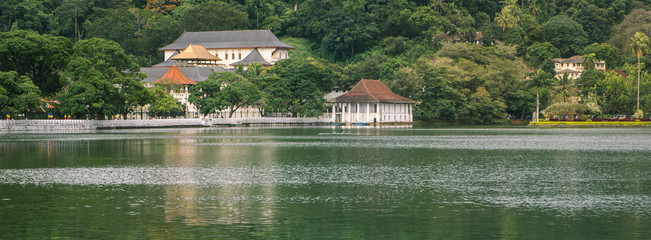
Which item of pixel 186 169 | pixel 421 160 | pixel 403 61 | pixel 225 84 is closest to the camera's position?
pixel 186 169

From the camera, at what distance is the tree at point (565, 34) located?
465 feet

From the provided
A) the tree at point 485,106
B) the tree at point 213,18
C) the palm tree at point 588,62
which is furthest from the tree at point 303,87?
the tree at point 213,18

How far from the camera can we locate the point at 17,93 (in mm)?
73750

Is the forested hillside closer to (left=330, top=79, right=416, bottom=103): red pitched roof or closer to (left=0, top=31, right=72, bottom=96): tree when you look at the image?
(left=0, top=31, right=72, bottom=96): tree

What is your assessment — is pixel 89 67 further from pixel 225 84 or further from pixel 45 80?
pixel 225 84

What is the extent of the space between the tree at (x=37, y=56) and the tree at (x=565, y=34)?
307 feet

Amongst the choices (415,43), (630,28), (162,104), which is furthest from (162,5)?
(630,28)

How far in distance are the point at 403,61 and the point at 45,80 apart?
5997 cm

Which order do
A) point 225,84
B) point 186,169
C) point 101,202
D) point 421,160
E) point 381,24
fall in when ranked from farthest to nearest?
point 381,24, point 225,84, point 421,160, point 186,169, point 101,202

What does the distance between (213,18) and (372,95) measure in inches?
2452

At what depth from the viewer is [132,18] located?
148 m

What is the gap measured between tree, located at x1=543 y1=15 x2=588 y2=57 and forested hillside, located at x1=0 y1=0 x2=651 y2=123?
24cm

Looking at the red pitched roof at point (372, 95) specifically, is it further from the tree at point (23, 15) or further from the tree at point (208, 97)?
the tree at point (23, 15)

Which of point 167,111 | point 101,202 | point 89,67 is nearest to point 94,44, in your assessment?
point 89,67
